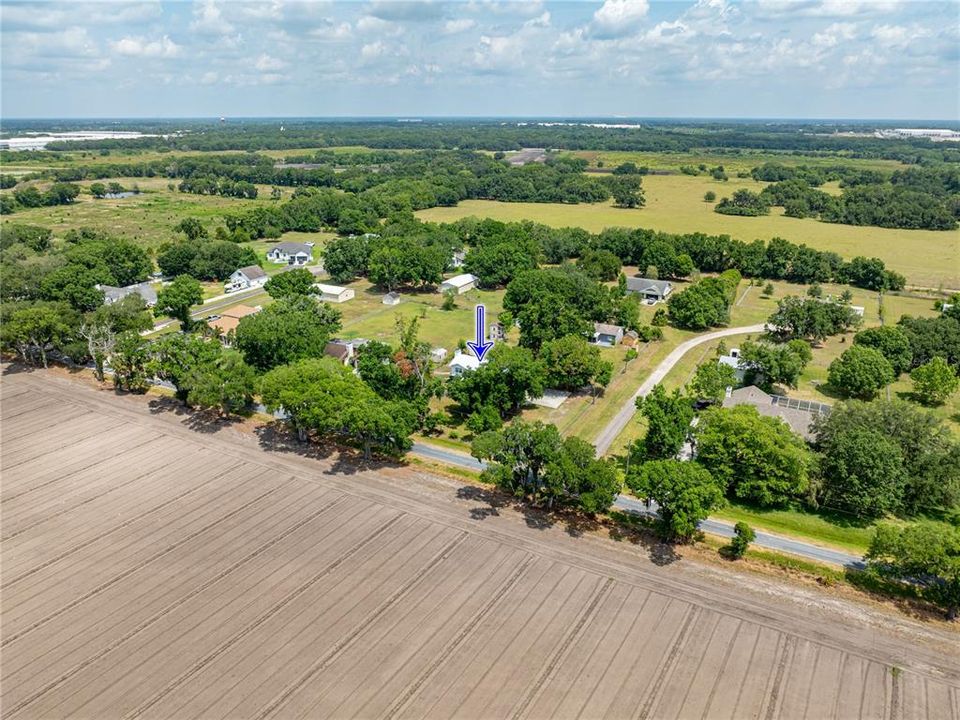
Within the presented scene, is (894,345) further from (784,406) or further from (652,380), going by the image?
(652,380)

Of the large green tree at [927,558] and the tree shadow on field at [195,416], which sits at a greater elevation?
the large green tree at [927,558]

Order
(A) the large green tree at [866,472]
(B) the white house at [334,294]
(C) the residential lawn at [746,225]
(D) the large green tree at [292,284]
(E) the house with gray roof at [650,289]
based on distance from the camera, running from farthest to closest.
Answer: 1. (C) the residential lawn at [746,225]
2. (E) the house with gray roof at [650,289]
3. (B) the white house at [334,294]
4. (D) the large green tree at [292,284]
5. (A) the large green tree at [866,472]

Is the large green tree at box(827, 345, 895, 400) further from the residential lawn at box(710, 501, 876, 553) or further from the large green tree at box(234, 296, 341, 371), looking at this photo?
the large green tree at box(234, 296, 341, 371)

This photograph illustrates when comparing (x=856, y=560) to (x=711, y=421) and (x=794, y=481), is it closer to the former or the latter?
(x=794, y=481)

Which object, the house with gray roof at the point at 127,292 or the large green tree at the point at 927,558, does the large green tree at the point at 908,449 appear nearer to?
the large green tree at the point at 927,558

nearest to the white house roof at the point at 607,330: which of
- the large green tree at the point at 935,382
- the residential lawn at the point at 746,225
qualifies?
the large green tree at the point at 935,382

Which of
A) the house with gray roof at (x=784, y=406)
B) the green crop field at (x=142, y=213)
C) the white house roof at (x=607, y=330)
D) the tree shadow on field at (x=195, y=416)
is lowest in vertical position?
the tree shadow on field at (x=195, y=416)
